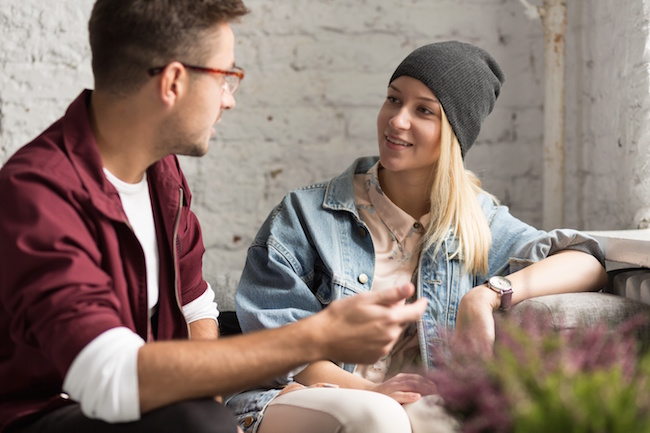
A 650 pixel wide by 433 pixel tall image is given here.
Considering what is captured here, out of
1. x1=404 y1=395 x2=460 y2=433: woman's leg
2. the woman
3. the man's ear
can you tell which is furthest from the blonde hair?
the man's ear

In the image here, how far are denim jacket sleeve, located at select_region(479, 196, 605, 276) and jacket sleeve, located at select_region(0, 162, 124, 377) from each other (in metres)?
1.15

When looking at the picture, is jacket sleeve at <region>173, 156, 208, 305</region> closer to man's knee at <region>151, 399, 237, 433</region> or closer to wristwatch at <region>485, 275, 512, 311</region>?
man's knee at <region>151, 399, 237, 433</region>

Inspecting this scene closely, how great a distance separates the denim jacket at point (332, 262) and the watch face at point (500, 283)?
0.42 feet

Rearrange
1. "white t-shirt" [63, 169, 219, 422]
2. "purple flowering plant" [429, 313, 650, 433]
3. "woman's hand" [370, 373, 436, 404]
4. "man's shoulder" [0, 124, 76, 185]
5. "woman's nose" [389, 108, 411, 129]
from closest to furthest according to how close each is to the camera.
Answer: "purple flowering plant" [429, 313, 650, 433]
"white t-shirt" [63, 169, 219, 422]
"man's shoulder" [0, 124, 76, 185]
"woman's hand" [370, 373, 436, 404]
"woman's nose" [389, 108, 411, 129]

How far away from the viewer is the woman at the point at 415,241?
1965 millimetres

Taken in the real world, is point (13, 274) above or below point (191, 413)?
above

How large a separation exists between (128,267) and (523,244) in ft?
3.65

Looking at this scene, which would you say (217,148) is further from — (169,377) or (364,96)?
(169,377)

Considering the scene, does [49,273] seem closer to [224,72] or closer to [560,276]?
[224,72]

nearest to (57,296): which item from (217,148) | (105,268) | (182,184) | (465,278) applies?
(105,268)

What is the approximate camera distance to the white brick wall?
8.16 ft

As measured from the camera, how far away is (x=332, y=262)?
6.59 feet

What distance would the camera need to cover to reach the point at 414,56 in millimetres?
2104

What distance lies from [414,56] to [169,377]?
121 cm
